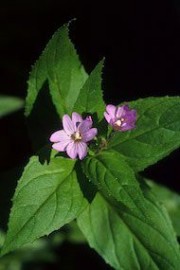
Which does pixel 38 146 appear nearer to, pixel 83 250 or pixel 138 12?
pixel 83 250

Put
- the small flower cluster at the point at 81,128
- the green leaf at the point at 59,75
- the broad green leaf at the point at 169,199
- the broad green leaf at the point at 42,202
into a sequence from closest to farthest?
1. the broad green leaf at the point at 42,202
2. the small flower cluster at the point at 81,128
3. the green leaf at the point at 59,75
4. the broad green leaf at the point at 169,199

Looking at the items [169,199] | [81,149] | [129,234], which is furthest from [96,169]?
[169,199]

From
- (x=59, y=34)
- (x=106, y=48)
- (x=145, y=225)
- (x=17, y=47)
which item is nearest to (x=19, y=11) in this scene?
(x=17, y=47)

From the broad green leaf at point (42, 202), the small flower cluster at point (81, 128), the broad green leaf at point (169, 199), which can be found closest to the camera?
the broad green leaf at point (42, 202)

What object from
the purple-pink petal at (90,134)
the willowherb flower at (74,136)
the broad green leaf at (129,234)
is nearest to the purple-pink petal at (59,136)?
the willowherb flower at (74,136)

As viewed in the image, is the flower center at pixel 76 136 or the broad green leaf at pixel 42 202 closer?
the broad green leaf at pixel 42 202

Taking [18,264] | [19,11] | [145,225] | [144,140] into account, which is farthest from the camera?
[19,11]

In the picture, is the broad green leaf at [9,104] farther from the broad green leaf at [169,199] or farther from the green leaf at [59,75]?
the broad green leaf at [169,199]

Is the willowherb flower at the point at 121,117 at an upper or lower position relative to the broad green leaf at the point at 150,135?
upper
